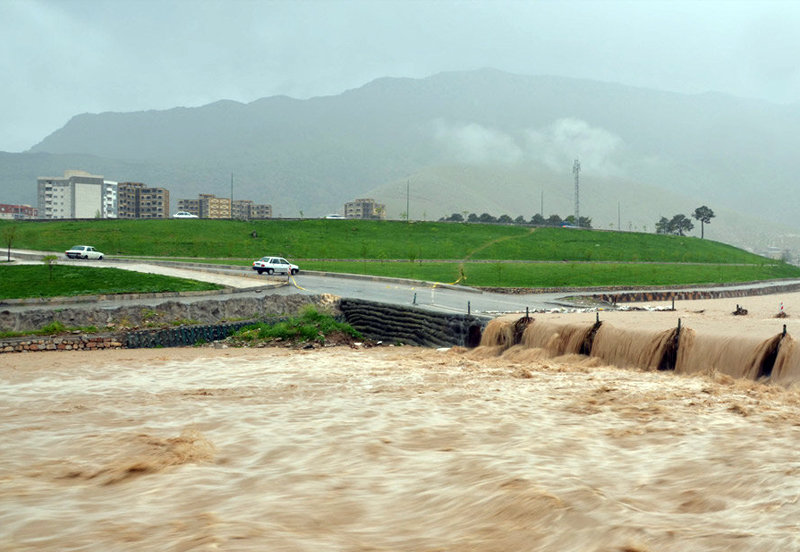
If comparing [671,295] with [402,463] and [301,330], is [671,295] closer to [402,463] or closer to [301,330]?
[301,330]

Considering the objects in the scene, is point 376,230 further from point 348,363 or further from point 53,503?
point 53,503

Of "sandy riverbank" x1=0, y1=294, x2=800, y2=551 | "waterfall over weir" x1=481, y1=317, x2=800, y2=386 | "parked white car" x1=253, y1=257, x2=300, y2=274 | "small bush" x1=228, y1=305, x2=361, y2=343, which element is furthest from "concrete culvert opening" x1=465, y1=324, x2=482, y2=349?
"parked white car" x1=253, y1=257, x2=300, y2=274

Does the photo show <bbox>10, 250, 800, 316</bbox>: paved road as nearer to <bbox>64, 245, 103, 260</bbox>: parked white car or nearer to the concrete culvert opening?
the concrete culvert opening

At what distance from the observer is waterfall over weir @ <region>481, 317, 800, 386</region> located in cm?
1545

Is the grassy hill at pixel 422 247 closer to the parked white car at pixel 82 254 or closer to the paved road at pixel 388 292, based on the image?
the paved road at pixel 388 292

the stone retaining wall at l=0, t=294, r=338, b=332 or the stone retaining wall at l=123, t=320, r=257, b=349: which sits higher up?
the stone retaining wall at l=0, t=294, r=338, b=332

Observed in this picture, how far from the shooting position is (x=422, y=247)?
76.4 m

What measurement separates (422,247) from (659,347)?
59.0m

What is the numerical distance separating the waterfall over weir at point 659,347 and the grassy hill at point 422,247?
2632 centimetres

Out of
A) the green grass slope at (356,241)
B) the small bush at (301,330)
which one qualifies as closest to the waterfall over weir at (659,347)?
the small bush at (301,330)

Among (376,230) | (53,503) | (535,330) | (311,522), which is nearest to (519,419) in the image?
(311,522)

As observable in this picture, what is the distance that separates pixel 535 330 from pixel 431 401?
7.89 meters

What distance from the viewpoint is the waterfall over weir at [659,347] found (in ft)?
50.7

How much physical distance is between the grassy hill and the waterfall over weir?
86.3ft
